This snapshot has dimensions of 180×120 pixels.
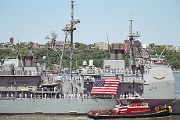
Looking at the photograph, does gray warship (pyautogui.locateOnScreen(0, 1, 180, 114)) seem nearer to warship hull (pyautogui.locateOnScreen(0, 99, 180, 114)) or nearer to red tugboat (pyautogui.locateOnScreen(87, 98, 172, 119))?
warship hull (pyautogui.locateOnScreen(0, 99, 180, 114))

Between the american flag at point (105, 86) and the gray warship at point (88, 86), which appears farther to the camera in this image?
the american flag at point (105, 86)

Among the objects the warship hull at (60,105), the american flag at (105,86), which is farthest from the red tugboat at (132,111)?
the american flag at (105,86)

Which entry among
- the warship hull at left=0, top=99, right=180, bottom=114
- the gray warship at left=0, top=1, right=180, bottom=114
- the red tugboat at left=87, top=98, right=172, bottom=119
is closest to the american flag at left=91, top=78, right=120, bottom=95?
the gray warship at left=0, top=1, right=180, bottom=114

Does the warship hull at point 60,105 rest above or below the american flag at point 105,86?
below

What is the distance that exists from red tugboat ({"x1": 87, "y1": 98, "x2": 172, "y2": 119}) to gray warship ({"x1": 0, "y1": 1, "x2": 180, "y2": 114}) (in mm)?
866

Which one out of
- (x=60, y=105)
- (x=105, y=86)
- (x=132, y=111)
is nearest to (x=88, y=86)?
(x=105, y=86)

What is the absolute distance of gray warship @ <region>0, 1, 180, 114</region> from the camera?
33562mm

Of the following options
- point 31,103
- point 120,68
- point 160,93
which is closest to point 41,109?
point 31,103

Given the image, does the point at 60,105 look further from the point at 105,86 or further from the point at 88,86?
the point at 105,86

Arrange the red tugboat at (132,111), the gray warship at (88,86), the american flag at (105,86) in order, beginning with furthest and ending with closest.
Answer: the american flag at (105,86)
the gray warship at (88,86)
the red tugboat at (132,111)

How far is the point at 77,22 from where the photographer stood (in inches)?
1471

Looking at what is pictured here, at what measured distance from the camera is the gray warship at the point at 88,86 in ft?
110

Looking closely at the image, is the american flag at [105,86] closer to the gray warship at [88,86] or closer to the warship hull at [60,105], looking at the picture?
the gray warship at [88,86]

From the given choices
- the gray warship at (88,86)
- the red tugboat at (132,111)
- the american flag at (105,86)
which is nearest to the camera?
the red tugboat at (132,111)
